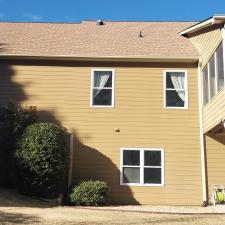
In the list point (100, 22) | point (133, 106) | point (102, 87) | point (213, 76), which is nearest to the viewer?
point (213, 76)

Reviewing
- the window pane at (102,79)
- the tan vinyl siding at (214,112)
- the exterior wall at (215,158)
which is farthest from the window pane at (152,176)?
the window pane at (102,79)

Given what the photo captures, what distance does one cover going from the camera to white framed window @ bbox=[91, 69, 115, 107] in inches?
626

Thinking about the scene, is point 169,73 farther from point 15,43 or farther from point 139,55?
point 15,43

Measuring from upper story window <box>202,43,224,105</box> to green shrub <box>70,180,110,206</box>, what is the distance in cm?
471

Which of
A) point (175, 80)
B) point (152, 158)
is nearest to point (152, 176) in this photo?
point (152, 158)

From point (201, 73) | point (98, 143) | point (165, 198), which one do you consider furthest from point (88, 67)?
point (165, 198)

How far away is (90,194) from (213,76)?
18.3ft

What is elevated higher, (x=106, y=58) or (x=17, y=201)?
(x=106, y=58)

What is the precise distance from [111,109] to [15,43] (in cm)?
484

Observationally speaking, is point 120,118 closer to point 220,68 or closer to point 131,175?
point 131,175

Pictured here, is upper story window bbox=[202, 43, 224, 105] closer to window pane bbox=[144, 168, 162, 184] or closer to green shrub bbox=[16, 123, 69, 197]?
window pane bbox=[144, 168, 162, 184]

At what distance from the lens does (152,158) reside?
15.3 metres

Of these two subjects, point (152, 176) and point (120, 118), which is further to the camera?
point (120, 118)

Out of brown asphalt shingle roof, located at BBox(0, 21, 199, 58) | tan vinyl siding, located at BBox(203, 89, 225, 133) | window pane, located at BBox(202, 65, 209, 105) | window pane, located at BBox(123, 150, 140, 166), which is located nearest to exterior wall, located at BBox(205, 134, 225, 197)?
tan vinyl siding, located at BBox(203, 89, 225, 133)
